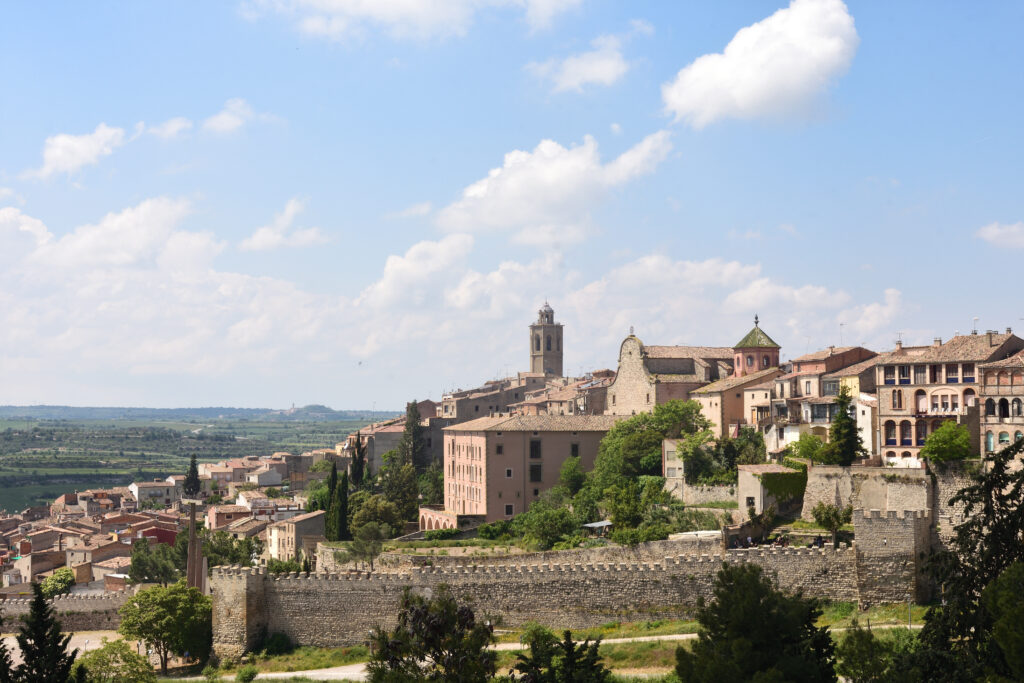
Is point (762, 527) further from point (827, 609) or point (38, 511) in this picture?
point (38, 511)

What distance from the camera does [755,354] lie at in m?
66.4

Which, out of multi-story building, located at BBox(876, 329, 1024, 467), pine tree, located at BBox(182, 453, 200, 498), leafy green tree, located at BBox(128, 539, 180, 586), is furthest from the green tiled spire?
pine tree, located at BBox(182, 453, 200, 498)

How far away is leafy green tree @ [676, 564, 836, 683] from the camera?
66.5 ft

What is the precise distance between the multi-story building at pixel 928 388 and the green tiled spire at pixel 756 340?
17.3 meters

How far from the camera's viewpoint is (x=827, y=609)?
117 ft

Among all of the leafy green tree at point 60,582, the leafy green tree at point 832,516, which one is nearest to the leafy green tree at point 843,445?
the leafy green tree at point 832,516

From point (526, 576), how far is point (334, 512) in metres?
23.7

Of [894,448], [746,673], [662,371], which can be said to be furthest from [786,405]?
[746,673]

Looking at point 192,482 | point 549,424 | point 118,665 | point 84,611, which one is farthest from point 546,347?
point 118,665

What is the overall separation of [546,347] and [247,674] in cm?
9965

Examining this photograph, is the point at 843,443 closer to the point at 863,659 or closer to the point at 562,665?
the point at 863,659

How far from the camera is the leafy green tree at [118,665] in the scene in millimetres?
37562

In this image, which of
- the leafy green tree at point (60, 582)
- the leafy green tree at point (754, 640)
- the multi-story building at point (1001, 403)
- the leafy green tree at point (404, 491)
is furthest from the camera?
→ the leafy green tree at point (60, 582)

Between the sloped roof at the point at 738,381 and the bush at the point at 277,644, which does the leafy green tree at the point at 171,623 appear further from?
the sloped roof at the point at 738,381
